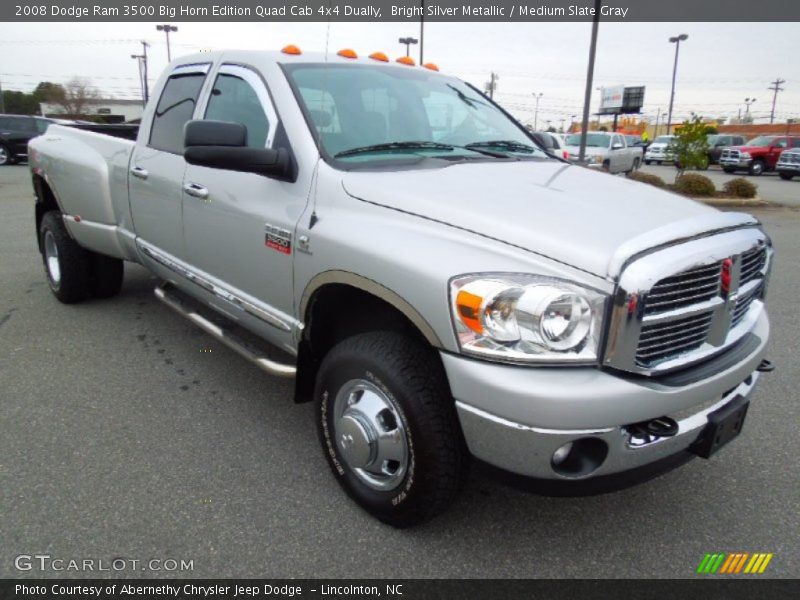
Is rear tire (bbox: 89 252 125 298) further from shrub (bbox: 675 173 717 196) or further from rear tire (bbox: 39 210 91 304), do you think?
shrub (bbox: 675 173 717 196)

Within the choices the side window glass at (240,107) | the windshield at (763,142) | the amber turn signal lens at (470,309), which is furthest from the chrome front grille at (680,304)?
the windshield at (763,142)

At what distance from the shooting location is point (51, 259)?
17.7 feet

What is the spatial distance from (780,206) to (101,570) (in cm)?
1694

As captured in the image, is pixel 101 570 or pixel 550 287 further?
pixel 101 570

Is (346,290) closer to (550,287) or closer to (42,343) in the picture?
(550,287)

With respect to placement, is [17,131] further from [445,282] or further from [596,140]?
[445,282]

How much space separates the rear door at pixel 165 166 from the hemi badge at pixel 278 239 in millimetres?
989

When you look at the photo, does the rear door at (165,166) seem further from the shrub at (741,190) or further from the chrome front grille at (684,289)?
the shrub at (741,190)

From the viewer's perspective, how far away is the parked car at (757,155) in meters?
27.2

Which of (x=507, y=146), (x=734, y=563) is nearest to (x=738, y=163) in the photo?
(x=507, y=146)

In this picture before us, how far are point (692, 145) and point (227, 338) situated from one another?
15.9 metres

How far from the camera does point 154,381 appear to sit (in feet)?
12.8

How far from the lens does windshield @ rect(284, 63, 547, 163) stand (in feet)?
9.45

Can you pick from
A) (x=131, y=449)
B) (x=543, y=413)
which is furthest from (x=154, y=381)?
(x=543, y=413)
